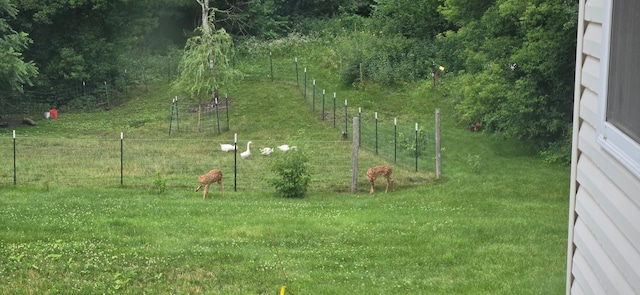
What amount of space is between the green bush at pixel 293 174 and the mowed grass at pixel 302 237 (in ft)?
1.14

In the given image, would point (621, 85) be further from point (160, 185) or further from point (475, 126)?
point (475, 126)

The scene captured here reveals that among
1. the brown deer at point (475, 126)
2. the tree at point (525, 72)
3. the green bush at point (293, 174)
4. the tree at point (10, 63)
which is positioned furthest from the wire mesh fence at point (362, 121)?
the tree at point (10, 63)

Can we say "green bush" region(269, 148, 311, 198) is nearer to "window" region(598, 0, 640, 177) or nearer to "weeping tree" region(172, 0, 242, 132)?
"weeping tree" region(172, 0, 242, 132)

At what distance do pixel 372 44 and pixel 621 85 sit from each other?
1045 inches

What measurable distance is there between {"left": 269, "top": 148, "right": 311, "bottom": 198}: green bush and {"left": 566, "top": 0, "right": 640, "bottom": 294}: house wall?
10.8 m

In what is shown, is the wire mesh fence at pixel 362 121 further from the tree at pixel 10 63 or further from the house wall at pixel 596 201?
the house wall at pixel 596 201

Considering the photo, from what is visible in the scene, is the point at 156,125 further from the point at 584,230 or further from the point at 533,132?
the point at 584,230

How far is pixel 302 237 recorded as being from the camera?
35.9ft

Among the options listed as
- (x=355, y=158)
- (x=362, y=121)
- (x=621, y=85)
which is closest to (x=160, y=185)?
(x=355, y=158)

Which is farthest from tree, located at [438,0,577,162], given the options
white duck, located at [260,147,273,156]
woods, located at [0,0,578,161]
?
white duck, located at [260,147,273,156]

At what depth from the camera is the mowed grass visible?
27.1 feet

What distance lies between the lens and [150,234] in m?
10.9

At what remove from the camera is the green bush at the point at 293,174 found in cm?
1523

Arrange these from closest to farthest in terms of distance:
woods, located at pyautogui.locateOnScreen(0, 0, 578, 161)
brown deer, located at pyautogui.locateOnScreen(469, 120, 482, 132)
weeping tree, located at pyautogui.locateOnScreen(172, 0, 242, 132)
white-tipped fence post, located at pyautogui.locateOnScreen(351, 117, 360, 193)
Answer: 1. white-tipped fence post, located at pyautogui.locateOnScreen(351, 117, 360, 193)
2. woods, located at pyautogui.locateOnScreen(0, 0, 578, 161)
3. brown deer, located at pyautogui.locateOnScreen(469, 120, 482, 132)
4. weeping tree, located at pyautogui.locateOnScreen(172, 0, 242, 132)
